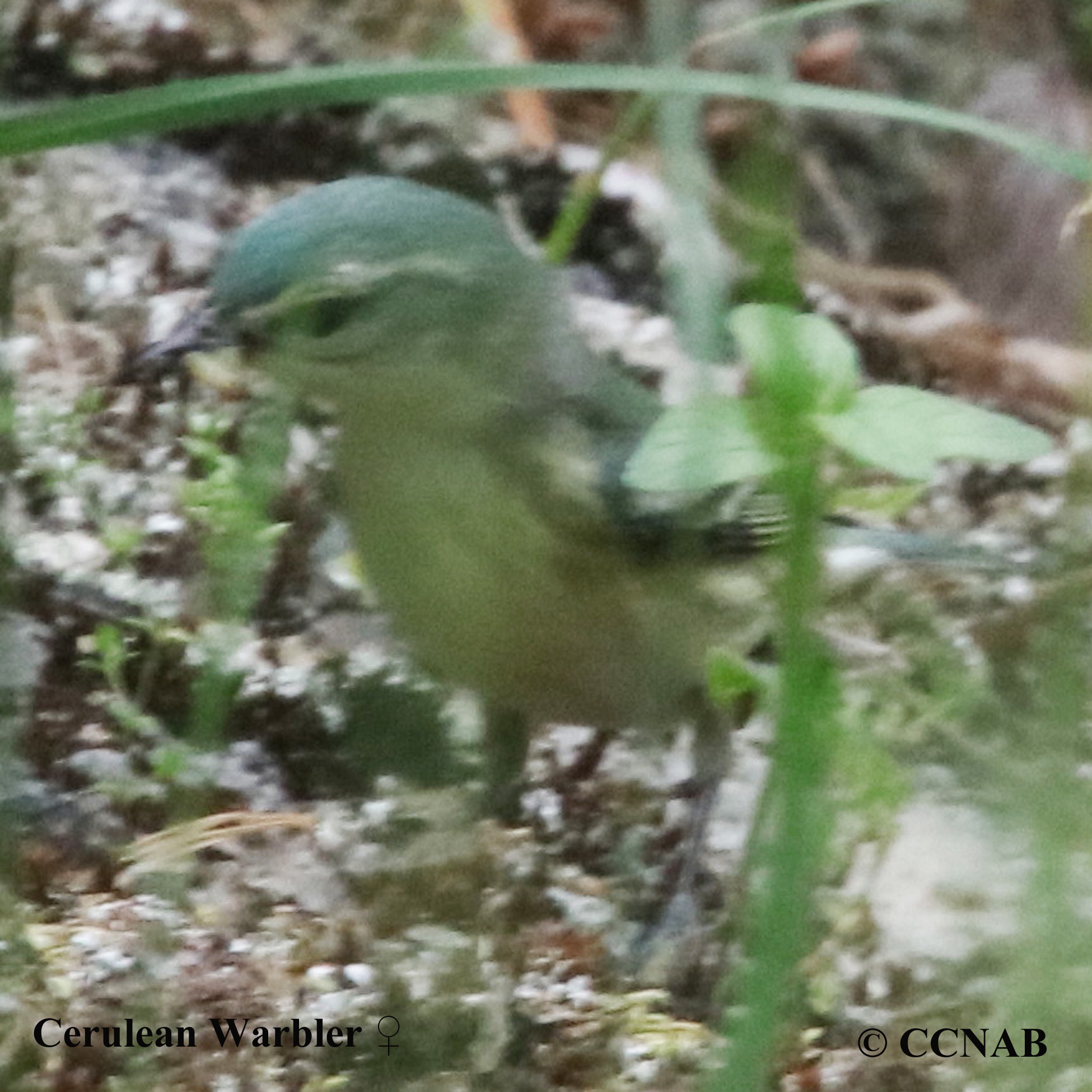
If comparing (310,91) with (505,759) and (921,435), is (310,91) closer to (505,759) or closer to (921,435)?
(921,435)

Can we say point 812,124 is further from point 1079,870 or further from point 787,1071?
point 1079,870

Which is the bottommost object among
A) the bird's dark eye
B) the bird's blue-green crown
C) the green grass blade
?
the green grass blade

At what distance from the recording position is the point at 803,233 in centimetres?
252

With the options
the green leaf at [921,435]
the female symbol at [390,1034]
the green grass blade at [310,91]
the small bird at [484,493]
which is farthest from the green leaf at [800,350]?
the female symbol at [390,1034]

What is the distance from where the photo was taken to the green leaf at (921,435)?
963 millimetres

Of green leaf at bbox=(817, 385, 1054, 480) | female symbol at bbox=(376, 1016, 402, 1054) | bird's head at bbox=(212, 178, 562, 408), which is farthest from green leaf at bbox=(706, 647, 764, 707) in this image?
bird's head at bbox=(212, 178, 562, 408)

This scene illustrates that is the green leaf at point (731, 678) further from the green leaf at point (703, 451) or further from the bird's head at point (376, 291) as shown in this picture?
the bird's head at point (376, 291)

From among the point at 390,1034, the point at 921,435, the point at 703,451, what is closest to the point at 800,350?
the point at 703,451

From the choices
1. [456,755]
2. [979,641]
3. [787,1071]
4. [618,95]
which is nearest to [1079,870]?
[787,1071]

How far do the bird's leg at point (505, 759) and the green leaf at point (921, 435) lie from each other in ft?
1.44

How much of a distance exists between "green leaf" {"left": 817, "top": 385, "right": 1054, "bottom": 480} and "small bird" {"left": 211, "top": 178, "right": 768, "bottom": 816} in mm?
365

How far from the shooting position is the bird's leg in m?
1.30

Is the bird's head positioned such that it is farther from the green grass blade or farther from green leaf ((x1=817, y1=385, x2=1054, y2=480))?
green leaf ((x1=817, y1=385, x2=1054, y2=480))

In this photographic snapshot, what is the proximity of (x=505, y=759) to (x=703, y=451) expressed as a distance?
55 cm
